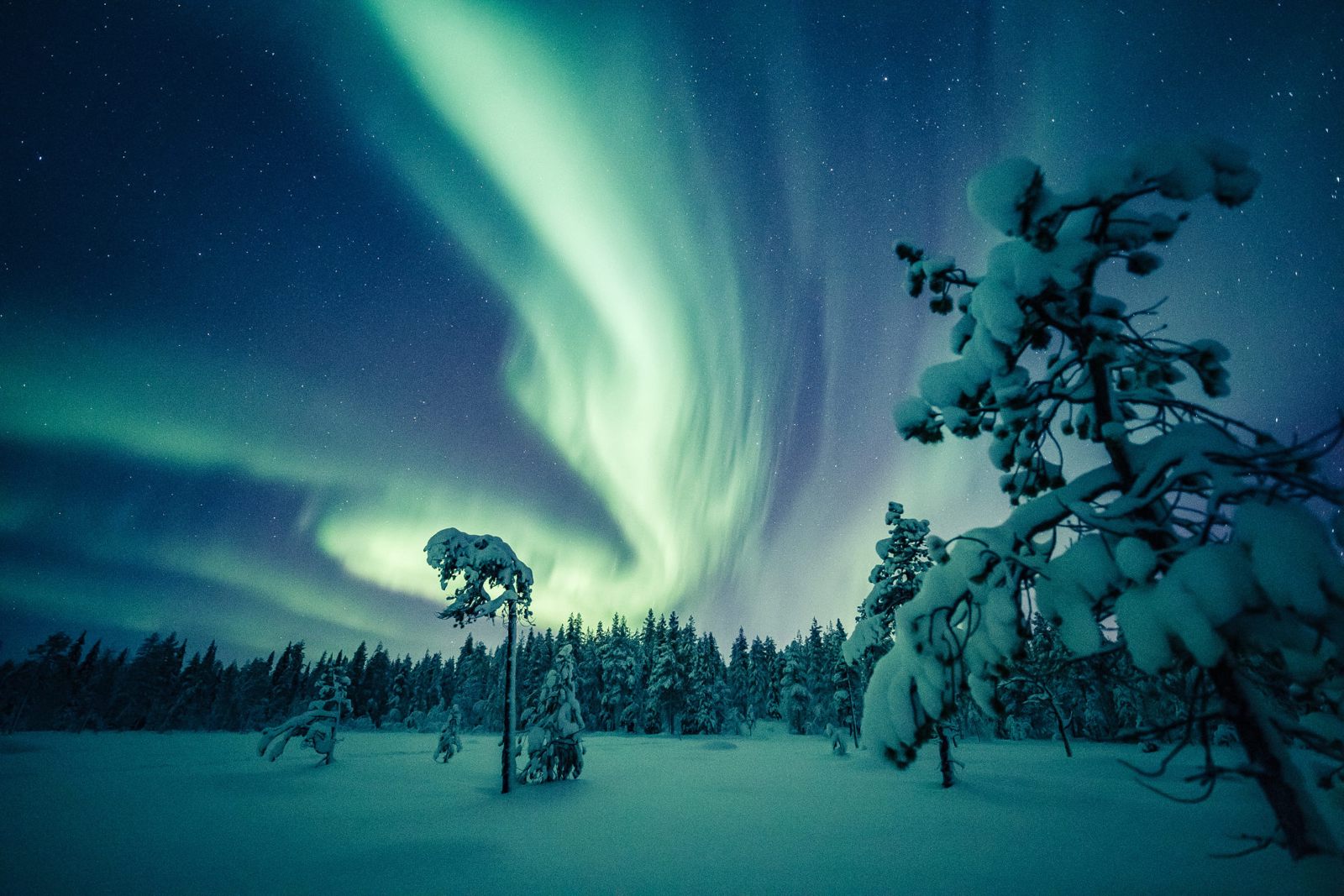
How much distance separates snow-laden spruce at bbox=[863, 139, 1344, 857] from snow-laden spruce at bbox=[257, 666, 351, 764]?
104ft

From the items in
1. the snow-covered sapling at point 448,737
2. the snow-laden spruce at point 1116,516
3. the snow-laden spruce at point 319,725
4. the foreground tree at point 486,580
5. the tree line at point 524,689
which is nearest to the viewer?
the snow-laden spruce at point 1116,516

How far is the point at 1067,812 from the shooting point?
13.8 metres

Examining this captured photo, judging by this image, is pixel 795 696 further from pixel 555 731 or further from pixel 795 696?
pixel 555 731

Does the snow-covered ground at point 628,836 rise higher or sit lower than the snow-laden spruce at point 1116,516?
lower

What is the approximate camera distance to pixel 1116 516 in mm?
3859

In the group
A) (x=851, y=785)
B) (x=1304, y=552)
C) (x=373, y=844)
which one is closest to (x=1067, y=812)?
(x=851, y=785)

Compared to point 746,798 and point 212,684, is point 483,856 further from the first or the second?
point 212,684

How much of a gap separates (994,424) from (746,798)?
53.9 ft

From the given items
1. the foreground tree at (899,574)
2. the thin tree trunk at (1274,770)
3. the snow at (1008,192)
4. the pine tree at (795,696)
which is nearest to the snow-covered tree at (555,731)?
the foreground tree at (899,574)

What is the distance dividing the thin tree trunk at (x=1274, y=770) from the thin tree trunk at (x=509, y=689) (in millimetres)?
17331

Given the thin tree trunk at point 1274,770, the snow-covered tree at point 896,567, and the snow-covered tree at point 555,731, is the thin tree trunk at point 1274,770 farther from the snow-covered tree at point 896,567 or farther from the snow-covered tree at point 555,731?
the snow-covered tree at point 555,731

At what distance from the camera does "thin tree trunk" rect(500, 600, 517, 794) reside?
56.5 feet

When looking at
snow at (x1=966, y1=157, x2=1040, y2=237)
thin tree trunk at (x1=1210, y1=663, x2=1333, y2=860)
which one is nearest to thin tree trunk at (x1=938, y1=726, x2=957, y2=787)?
thin tree trunk at (x1=1210, y1=663, x2=1333, y2=860)

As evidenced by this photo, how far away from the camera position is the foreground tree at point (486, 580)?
1691cm
